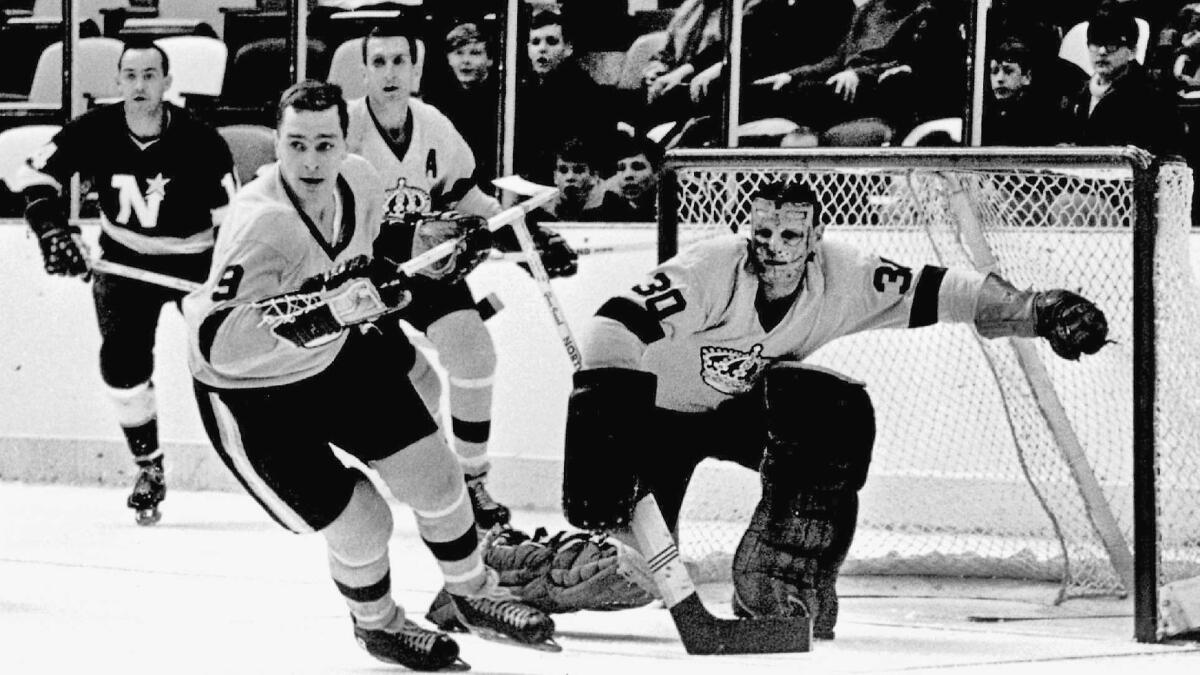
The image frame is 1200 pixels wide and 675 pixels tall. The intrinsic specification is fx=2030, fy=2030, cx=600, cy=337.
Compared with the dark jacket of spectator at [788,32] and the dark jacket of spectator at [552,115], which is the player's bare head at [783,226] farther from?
the dark jacket of spectator at [552,115]

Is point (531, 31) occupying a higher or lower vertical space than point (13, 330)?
higher

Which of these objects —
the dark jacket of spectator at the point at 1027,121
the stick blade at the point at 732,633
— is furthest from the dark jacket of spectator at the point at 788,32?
the stick blade at the point at 732,633

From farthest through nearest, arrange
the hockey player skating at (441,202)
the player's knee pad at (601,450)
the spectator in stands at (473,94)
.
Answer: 1. the spectator in stands at (473,94)
2. the hockey player skating at (441,202)
3. the player's knee pad at (601,450)

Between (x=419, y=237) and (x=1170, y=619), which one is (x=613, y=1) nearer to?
(x=419, y=237)

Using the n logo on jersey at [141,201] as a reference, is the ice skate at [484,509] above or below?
below

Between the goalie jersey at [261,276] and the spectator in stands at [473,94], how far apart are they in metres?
2.33

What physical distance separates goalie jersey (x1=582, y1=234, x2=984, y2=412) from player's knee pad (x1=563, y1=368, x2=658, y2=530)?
48mm

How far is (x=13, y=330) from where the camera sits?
605 centimetres

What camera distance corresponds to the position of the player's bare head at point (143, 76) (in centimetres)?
541

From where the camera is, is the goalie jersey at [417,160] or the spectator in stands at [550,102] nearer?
the goalie jersey at [417,160]

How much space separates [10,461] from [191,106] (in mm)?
1235

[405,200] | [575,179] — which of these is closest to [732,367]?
[405,200]

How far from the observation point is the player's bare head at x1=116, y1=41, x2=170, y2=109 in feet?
17.7

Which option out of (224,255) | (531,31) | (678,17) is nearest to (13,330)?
(531,31)
